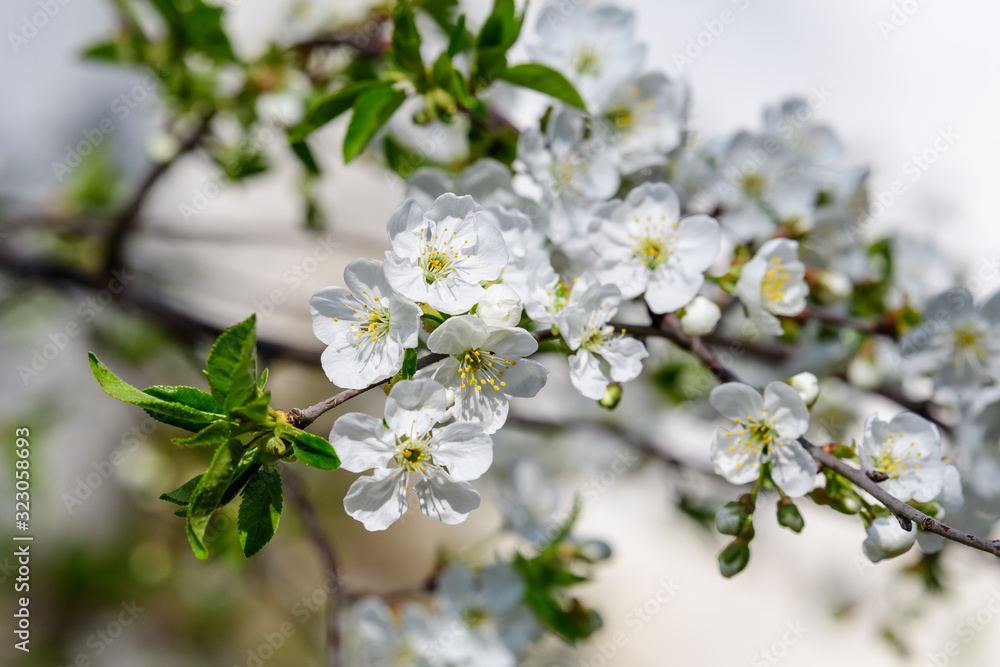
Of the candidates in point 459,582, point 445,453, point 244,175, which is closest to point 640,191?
point 445,453

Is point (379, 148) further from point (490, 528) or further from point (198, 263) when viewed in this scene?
point (490, 528)

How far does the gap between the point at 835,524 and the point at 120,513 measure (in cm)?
334

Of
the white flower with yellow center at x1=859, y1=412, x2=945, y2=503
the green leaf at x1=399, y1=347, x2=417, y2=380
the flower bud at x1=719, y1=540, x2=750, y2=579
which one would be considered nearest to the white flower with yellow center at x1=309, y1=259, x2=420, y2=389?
the green leaf at x1=399, y1=347, x2=417, y2=380

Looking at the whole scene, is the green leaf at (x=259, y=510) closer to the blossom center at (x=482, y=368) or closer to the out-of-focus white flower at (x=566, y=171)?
the blossom center at (x=482, y=368)

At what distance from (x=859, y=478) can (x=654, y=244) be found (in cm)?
42

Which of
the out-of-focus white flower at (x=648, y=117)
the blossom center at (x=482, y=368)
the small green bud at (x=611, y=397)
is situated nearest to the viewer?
the blossom center at (x=482, y=368)

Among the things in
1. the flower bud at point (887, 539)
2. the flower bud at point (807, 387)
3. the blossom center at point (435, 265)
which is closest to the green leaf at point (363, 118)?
the blossom center at point (435, 265)

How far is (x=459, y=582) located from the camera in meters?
1.34

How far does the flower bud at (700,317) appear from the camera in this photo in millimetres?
924

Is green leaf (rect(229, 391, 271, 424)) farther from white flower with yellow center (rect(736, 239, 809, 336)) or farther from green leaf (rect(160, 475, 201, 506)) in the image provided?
white flower with yellow center (rect(736, 239, 809, 336))

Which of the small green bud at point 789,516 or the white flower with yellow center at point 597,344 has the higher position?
the white flower with yellow center at point 597,344

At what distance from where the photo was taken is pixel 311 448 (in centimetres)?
74

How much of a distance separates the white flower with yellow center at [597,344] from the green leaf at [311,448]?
12.4 inches

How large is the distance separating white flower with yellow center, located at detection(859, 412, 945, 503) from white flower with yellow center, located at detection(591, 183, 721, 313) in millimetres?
322
